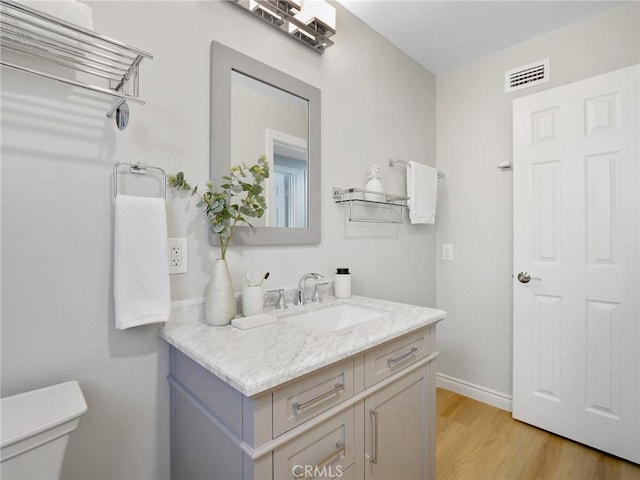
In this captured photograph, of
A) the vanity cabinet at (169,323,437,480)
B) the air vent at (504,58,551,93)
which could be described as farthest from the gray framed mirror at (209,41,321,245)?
the air vent at (504,58,551,93)

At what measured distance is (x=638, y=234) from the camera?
1.67m

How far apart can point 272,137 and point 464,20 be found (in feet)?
4.75

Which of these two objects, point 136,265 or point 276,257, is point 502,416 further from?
point 136,265

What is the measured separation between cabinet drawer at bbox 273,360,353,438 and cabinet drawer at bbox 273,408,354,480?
46mm

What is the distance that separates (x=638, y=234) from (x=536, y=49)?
1.30 meters

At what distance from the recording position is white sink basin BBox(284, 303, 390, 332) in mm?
1413

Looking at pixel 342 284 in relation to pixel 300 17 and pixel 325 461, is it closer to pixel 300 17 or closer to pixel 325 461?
pixel 325 461

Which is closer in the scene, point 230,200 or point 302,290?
point 230,200

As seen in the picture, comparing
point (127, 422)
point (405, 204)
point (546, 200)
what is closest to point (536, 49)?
point (546, 200)

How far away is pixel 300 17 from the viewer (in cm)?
150

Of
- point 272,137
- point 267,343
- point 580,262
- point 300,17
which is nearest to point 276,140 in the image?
point 272,137

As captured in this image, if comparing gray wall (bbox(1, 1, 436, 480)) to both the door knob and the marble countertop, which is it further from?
the door knob

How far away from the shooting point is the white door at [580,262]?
170cm

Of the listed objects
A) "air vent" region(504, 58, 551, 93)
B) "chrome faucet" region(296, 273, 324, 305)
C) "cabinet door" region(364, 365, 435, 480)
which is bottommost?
"cabinet door" region(364, 365, 435, 480)
